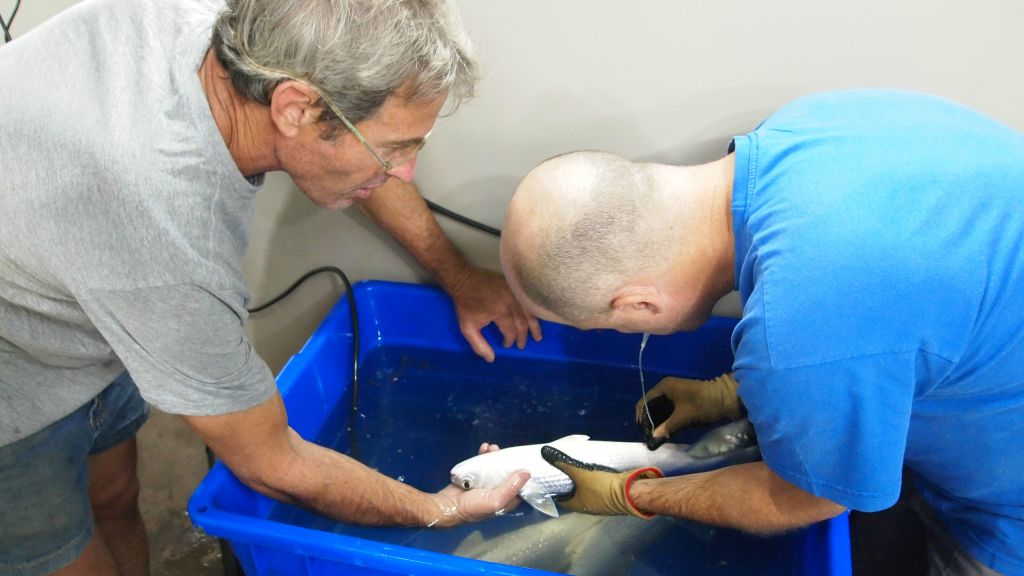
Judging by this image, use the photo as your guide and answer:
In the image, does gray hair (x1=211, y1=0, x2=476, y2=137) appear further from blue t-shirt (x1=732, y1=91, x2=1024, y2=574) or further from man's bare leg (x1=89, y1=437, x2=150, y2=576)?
man's bare leg (x1=89, y1=437, x2=150, y2=576)

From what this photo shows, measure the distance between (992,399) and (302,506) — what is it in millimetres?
878

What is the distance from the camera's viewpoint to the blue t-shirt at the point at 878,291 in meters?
0.73

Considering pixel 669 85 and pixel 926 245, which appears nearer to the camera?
pixel 926 245

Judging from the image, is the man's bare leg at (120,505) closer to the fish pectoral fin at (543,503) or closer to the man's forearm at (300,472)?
the man's forearm at (300,472)

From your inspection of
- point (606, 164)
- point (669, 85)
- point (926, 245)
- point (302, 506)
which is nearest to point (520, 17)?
point (669, 85)

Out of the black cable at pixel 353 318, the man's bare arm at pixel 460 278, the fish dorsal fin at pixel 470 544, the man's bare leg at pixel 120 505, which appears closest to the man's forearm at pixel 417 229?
the man's bare arm at pixel 460 278

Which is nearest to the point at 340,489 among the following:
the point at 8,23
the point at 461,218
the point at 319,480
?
the point at 319,480

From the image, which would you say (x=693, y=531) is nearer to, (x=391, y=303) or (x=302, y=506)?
(x=302, y=506)

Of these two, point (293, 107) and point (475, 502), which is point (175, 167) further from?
point (475, 502)

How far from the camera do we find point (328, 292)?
1586 millimetres

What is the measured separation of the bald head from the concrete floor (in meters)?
1.03

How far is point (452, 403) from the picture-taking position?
4.67 feet

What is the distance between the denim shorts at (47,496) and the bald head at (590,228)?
637 millimetres

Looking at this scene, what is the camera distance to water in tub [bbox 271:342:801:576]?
115 centimetres
